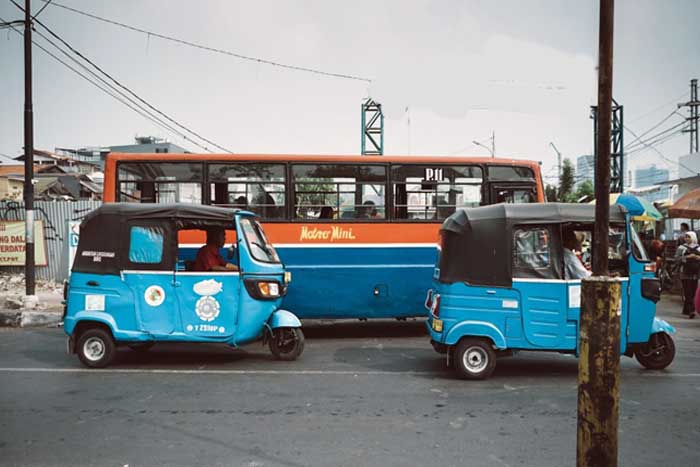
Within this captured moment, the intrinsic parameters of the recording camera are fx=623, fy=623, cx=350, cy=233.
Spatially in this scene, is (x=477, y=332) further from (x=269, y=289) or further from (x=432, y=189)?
(x=432, y=189)

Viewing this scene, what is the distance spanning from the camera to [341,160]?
37.1 feet

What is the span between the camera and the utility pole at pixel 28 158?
13906mm

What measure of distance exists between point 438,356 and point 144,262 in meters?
4.52

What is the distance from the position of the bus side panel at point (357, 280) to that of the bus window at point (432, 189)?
692 millimetres

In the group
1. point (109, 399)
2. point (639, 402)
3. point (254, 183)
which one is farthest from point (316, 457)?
point (254, 183)

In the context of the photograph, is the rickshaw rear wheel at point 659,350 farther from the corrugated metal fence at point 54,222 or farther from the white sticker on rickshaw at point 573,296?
the corrugated metal fence at point 54,222

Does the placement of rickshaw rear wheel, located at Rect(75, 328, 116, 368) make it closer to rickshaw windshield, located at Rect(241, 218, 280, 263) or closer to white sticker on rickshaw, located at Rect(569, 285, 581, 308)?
rickshaw windshield, located at Rect(241, 218, 280, 263)

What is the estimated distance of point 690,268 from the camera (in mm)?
14547

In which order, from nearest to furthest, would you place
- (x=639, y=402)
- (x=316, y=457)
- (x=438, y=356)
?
(x=316, y=457), (x=639, y=402), (x=438, y=356)

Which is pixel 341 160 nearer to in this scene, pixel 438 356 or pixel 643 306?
pixel 438 356

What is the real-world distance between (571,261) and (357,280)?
4.35 meters

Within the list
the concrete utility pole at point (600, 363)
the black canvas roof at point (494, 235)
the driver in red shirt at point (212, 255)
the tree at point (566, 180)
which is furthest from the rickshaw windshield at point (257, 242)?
the tree at point (566, 180)

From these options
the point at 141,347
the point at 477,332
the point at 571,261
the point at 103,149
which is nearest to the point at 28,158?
the point at 141,347

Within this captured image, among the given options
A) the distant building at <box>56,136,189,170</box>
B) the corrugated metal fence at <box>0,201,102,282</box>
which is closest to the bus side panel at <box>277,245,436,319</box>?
the corrugated metal fence at <box>0,201,102,282</box>
